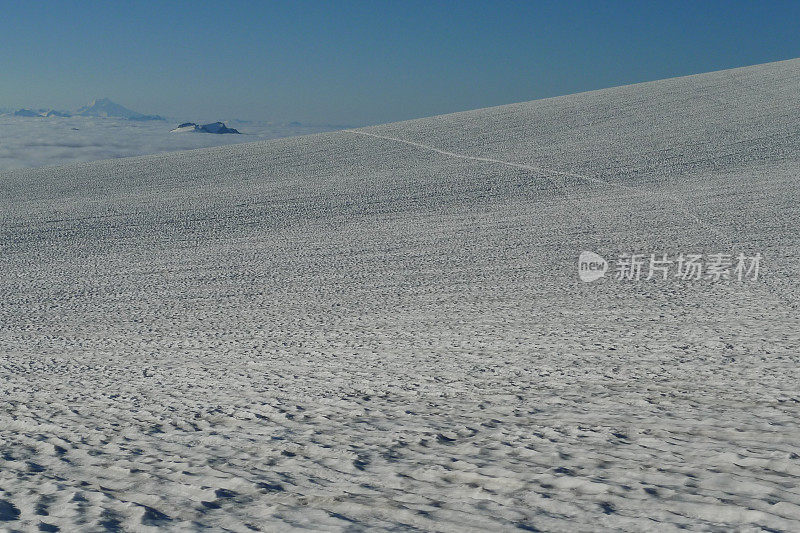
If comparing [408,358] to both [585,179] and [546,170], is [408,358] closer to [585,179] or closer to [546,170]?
[585,179]

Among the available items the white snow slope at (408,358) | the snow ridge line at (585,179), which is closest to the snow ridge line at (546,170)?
the snow ridge line at (585,179)

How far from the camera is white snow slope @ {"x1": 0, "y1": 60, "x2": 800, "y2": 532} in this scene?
273 centimetres

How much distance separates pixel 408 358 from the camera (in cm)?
511

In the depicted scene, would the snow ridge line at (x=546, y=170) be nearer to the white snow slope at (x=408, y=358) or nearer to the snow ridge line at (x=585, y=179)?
the snow ridge line at (x=585, y=179)

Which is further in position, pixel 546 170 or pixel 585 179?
pixel 546 170

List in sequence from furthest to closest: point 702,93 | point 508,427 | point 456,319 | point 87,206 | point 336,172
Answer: point 702,93 < point 336,172 < point 87,206 < point 456,319 < point 508,427

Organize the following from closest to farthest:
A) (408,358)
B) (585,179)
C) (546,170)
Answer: (408,358) < (585,179) < (546,170)

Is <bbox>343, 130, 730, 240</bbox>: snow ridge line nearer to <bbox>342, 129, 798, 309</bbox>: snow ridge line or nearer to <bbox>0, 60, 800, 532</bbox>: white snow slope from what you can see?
<bbox>342, 129, 798, 309</bbox>: snow ridge line

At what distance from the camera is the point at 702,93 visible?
22.8 m

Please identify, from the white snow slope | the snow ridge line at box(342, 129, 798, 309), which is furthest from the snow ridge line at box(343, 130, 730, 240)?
the white snow slope

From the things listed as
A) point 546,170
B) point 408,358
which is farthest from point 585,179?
point 408,358

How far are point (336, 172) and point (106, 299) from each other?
9377mm

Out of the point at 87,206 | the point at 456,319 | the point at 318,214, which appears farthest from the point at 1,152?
the point at 456,319

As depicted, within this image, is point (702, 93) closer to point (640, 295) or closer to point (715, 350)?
point (640, 295)
